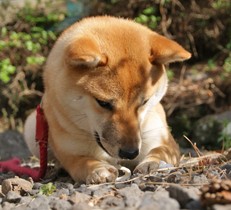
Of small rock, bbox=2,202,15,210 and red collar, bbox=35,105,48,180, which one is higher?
small rock, bbox=2,202,15,210

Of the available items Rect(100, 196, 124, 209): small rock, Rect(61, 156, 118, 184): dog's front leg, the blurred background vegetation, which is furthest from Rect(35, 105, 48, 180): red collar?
the blurred background vegetation

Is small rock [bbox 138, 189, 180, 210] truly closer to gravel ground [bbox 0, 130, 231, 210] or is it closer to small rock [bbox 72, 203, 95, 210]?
gravel ground [bbox 0, 130, 231, 210]

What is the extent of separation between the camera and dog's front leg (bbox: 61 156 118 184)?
349 centimetres

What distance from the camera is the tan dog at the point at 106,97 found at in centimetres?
359

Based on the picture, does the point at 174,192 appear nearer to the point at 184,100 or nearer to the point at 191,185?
the point at 191,185

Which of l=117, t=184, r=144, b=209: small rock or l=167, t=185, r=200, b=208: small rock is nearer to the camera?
l=167, t=185, r=200, b=208: small rock

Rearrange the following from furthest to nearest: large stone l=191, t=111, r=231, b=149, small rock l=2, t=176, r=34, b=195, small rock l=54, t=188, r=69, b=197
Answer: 1. large stone l=191, t=111, r=231, b=149
2. small rock l=2, t=176, r=34, b=195
3. small rock l=54, t=188, r=69, b=197

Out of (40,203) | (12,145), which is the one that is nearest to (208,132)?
(12,145)

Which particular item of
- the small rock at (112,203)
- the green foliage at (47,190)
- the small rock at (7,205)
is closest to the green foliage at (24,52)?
the green foliage at (47,190)

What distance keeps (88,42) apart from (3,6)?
14.6ft

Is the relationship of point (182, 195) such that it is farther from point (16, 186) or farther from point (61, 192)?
point (16, 186)

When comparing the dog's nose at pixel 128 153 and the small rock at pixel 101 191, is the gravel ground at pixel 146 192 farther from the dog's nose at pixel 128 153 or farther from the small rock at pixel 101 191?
the dog's nose at pixel 128 153

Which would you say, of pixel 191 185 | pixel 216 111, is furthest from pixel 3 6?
pixel 191 185

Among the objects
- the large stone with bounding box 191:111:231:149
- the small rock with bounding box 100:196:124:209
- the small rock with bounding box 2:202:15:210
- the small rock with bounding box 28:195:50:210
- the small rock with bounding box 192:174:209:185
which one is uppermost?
the small rock with bounding box 100:196:124:209
